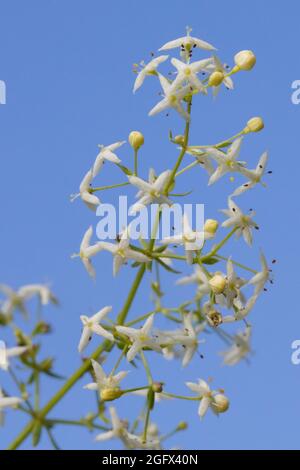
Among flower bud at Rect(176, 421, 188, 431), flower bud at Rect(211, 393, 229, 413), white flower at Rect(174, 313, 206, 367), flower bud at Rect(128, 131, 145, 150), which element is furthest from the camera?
flower bud at Rect(176, 421, 188, 431)

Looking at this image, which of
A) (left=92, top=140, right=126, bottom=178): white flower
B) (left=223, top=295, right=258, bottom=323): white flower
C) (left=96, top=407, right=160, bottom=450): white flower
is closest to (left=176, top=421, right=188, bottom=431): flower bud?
(left=96, top=407, right=160, bottom=450): white flower

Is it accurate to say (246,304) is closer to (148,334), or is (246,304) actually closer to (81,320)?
(148,334)

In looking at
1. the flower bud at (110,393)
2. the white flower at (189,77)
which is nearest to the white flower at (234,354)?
the flower bud at (110,393)

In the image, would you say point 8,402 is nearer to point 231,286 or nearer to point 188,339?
point 188,339

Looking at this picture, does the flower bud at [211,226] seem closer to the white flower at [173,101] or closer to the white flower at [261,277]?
the white flower at [261,277]

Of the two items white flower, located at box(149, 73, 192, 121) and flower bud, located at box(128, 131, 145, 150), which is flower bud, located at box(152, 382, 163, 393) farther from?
white flower, located at box(149, 73, 192, 121)

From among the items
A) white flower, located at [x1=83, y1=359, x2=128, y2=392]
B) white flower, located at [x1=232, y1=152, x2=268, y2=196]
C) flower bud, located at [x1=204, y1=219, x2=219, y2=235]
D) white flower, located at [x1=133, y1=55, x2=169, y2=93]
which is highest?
white flower, located at [x1=133, y1=55, x2=169, y2=93]
